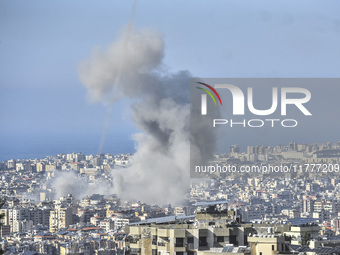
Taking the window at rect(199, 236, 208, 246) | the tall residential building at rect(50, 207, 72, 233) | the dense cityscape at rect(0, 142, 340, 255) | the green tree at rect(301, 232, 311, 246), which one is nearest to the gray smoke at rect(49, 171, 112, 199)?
the dense cityscape at rect(0, 142, 340, 255)

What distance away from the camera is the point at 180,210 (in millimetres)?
63594

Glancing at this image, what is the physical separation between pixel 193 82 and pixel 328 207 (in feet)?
72.5

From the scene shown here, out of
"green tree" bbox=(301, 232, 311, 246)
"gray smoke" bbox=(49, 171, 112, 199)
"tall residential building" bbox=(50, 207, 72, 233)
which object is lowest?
"green tree" bbox=(301, 232, 311, 246)

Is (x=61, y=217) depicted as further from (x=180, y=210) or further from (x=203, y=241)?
(x=203, y=241)

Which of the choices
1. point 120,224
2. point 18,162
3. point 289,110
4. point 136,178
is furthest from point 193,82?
point 18,162

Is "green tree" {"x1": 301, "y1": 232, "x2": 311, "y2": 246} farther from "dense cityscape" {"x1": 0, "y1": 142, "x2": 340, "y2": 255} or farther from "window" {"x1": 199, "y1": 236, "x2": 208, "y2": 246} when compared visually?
"window" {"x1": 199, "y1": 236, "x2": 208, "y2": 246}

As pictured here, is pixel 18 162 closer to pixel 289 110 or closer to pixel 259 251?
pixel 289 110

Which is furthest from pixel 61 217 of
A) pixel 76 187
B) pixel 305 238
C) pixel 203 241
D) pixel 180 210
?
pixel 203 241

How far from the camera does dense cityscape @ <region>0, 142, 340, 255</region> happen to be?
15.6m

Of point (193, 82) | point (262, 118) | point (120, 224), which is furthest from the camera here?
point (120, 224)

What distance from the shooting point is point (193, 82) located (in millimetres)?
54719

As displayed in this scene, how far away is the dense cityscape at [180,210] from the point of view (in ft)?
51.1

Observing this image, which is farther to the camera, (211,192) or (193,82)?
(211,192)

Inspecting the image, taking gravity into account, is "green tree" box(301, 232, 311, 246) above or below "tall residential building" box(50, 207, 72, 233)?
below
